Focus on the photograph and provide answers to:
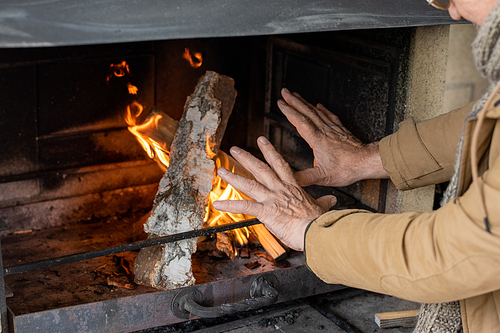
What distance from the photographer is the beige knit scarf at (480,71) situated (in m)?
1.17

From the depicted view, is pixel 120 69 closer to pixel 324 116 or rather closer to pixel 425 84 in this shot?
pixel 324 116

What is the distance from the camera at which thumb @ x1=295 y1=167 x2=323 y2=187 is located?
6.80ft

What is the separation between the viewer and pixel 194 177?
2072 millimetres

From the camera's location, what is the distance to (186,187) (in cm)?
205

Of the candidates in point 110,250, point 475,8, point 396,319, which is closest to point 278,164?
point 110,250

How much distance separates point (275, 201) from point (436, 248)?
577 mm

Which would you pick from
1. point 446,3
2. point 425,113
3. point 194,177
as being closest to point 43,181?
point 194,177

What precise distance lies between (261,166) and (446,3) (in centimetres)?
70

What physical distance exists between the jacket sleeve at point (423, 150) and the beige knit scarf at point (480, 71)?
53 centimetres

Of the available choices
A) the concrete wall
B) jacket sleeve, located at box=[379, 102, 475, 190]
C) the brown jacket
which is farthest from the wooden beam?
the brown jacket

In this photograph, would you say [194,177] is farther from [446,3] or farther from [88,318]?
[446,3]

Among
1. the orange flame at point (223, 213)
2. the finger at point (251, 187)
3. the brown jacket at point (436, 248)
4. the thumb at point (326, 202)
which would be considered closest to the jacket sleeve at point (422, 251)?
the brown jacket at point (436, 248)

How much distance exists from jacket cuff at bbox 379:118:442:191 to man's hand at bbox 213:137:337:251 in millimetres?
437

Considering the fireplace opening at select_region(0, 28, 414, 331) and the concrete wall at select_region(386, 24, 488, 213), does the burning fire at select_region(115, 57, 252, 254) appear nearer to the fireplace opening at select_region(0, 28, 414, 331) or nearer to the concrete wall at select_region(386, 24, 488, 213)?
the fireplace opening at select_region(0, 28, 414, 331)
